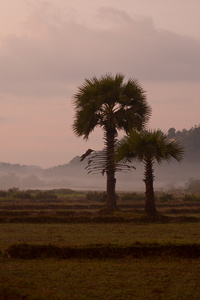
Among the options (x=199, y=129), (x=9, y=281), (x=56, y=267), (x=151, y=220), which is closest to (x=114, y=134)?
(x=151, y=220)

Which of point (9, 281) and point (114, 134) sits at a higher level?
point (114, 134)

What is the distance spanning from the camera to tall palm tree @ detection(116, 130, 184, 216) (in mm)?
18750

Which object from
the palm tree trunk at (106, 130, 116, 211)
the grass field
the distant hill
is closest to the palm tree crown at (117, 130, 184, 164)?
the palm tree trunk at (106, 130, 116, 211)

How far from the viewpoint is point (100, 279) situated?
8016mm

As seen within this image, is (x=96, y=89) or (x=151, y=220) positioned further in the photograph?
(x=96, y=89)

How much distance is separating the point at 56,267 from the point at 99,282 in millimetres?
1625

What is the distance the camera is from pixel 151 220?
57.0ft

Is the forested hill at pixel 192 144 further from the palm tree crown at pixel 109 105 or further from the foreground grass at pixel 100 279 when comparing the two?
the foreground grass at pixel 100 279

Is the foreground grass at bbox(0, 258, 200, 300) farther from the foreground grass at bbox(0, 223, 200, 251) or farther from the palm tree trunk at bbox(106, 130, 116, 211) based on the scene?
the palm tree trunk at bbox(106, 130, 116, 211)

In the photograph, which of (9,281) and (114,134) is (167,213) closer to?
(114,134)

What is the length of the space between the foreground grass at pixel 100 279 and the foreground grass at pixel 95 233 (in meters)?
1.39

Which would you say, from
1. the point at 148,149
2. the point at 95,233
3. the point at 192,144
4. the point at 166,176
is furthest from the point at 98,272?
the point at 166,176

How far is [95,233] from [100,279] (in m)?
5.73

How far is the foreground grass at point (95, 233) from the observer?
11.7 metres
